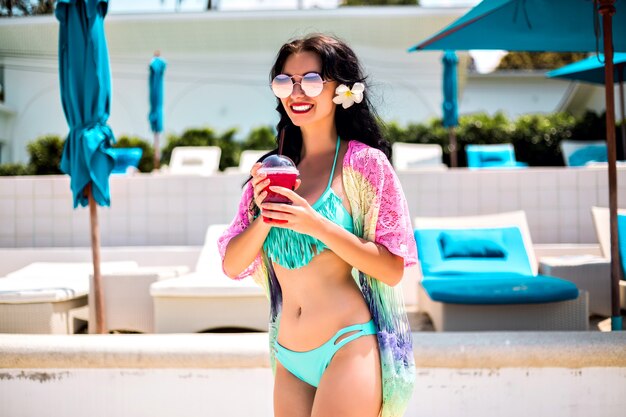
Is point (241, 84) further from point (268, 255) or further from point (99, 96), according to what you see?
point (268, 255)

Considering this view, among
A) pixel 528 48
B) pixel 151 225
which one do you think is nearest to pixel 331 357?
pixel 528 48

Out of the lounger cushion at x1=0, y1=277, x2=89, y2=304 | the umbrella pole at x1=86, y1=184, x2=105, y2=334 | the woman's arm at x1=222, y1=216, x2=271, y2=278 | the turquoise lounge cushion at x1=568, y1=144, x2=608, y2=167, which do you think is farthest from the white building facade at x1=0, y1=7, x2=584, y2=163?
the woman's arm at x1=222, y1=216, x2=271, y2=278

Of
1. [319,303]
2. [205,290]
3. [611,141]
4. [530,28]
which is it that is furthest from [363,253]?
[530,28]

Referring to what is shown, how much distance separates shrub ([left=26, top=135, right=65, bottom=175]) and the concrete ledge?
38.4 feet

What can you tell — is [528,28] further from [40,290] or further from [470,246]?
[40,290]

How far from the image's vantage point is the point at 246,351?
3029 mm

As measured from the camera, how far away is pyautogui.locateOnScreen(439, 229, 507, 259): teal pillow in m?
5.61

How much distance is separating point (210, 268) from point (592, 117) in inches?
456

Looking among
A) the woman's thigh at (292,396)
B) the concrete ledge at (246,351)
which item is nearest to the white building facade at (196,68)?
the concrete ledge at (246,351)

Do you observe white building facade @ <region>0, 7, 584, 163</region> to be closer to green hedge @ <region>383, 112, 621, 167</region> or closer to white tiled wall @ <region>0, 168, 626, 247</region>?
green hedge @ <region>383, 112, 621, 167</region>

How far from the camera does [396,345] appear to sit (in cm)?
170

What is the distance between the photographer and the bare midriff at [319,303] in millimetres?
1617

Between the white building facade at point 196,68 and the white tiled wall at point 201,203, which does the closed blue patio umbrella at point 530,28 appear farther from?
the white building facade at point 196,68

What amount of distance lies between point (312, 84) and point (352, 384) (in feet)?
2.41
